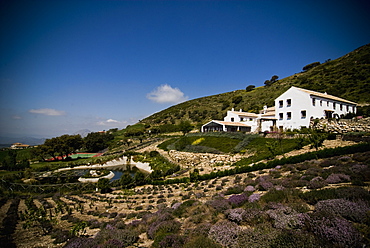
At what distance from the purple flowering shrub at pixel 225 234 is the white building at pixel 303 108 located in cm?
3120

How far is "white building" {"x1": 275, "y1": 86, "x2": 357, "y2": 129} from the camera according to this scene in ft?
99.5

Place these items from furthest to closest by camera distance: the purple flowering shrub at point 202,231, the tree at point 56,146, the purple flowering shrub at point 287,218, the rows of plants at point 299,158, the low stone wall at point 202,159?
1. the tree at point 56,146
2. the low stone wall at point 202,159
3. the rows of plants at point 299,158
4. the purple flowering shrub at point 202,231
5. the purple flowering shrub at point 287,218

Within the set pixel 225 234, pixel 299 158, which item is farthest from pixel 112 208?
pixel 299 158

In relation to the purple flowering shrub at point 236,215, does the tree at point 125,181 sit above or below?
below

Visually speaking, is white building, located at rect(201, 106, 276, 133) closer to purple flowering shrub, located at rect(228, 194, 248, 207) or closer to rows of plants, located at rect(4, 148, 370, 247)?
rows of plants, located at rect(4, 148, 370, 247)

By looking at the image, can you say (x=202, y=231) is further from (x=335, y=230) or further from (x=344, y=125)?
(x=344, y=125)

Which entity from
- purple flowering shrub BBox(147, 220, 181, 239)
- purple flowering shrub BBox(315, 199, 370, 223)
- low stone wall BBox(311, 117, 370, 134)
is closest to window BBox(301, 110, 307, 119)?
low stone wall BBox(311, 117, 370, 134)

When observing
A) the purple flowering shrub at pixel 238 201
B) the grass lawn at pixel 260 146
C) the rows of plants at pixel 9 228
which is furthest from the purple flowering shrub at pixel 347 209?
the grass lawn at pixel 260 146

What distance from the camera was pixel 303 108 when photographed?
3089 centimetres

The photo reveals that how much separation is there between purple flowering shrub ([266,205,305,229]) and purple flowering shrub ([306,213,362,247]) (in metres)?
0.37

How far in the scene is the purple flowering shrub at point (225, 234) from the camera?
5530mm

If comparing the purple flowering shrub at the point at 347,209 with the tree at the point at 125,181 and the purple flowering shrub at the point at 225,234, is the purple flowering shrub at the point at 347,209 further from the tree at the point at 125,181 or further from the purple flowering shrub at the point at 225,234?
the tree at the point at 125,181

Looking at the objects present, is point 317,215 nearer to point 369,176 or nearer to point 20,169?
point 369,176

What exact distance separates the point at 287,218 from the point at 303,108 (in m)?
31.2
